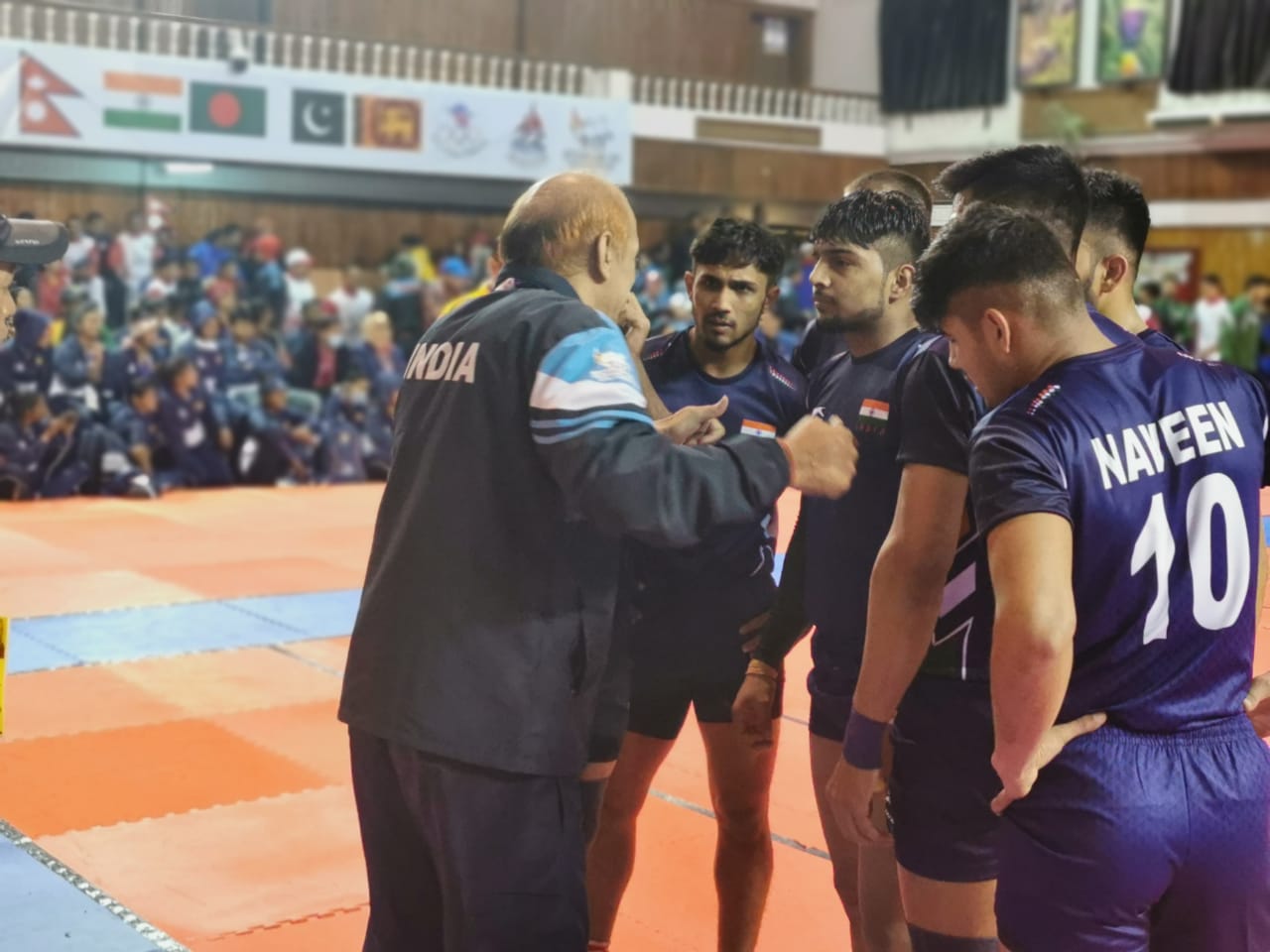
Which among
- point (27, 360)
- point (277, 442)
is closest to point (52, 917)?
point (27, 360)

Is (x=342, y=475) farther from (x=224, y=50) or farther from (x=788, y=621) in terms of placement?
(x=788, y=621)

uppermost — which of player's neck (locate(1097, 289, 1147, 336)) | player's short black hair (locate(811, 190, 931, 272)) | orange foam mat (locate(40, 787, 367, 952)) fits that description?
player's short black hair (locate(811, 190, 931, 272))

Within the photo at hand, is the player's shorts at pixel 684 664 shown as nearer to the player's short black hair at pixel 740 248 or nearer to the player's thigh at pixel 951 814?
the player's short black hair at pixel 740 248

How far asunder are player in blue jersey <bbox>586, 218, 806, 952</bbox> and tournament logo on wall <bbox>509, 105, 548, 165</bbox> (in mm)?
17606

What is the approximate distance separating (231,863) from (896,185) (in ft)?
10.2

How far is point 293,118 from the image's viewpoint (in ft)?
63.2

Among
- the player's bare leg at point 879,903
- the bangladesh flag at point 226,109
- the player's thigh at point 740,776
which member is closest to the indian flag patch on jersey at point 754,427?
the player's thigh at point 740,776

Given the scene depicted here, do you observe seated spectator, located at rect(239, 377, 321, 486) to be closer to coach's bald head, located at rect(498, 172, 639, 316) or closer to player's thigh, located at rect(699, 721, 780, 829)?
player's thigh, located at rect(699, 721, 780, 829)

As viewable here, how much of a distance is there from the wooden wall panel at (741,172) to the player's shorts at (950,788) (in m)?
22.6

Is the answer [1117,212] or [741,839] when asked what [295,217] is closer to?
[741,839]

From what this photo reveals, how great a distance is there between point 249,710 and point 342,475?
26.0 feet

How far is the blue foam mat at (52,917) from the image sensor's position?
13.7 ft

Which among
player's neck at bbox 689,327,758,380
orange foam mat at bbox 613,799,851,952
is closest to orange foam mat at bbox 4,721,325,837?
orange foam mat at bbox 613,799,851,952

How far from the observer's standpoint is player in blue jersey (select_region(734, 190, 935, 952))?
11.4ft
